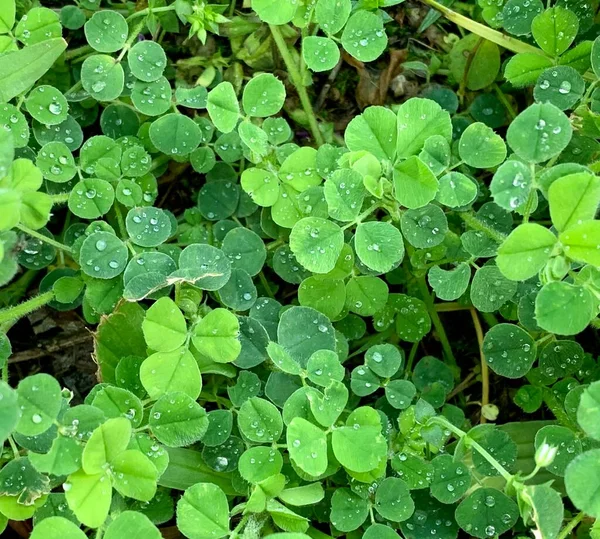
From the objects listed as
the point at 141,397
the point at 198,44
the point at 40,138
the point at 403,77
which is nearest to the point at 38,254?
the point at 40,138

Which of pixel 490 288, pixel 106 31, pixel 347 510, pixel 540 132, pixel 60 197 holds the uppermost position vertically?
pixel 540 132

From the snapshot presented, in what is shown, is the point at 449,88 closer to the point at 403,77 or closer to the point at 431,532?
the point at 403,77

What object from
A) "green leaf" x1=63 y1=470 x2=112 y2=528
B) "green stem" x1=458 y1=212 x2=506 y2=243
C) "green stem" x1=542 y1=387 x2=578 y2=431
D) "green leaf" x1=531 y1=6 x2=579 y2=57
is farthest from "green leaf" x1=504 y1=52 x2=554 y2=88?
"green leaf" x1=63 y1=470 x2=112 y2=528

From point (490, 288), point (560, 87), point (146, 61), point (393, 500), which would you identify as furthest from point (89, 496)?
point (560, 87)

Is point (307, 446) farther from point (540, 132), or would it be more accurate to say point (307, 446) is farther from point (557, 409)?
point (540, 132)

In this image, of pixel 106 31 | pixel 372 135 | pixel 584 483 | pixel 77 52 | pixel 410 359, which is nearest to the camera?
pixel 584 483

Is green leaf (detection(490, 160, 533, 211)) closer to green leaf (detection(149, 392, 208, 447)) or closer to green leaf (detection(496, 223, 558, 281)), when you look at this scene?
green leaf (detection(496, 223, 558, 281))
